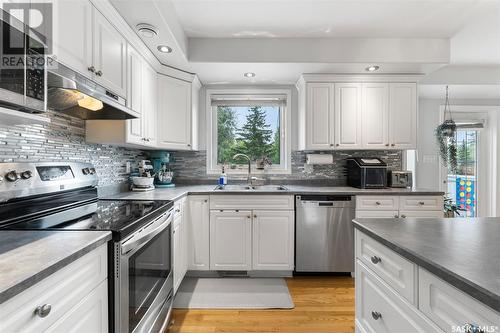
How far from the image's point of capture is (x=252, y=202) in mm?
2580

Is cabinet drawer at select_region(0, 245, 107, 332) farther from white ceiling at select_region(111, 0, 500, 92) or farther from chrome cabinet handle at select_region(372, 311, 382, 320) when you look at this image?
white ceiling at select_region(111, 0, 500, 92)

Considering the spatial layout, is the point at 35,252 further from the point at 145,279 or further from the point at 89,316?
the point at 145,279

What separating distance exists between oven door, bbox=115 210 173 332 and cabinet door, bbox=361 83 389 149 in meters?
2.35

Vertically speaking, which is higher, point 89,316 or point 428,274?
point 428,274

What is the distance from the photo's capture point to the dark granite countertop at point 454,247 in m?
0.62

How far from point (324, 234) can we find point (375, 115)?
1.49 metres

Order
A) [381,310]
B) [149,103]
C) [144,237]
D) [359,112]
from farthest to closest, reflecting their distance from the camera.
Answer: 1. [359,112]
2. [149,103]
3. [144,237]
4. [381,310]

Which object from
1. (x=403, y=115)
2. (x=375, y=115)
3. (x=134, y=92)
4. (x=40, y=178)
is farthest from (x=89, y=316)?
(x=403, y=115)

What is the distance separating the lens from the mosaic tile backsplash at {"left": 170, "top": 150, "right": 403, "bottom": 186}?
3199mm

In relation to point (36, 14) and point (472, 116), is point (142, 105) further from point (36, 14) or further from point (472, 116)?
point (472, 116)

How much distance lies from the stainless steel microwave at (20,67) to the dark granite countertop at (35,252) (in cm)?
49

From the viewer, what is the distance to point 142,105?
2.24 m

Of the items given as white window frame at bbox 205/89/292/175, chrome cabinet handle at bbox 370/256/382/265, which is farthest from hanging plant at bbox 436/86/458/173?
chrome cabinet handle at bbox 370/256/382/265

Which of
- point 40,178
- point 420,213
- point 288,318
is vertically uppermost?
point 40,178
